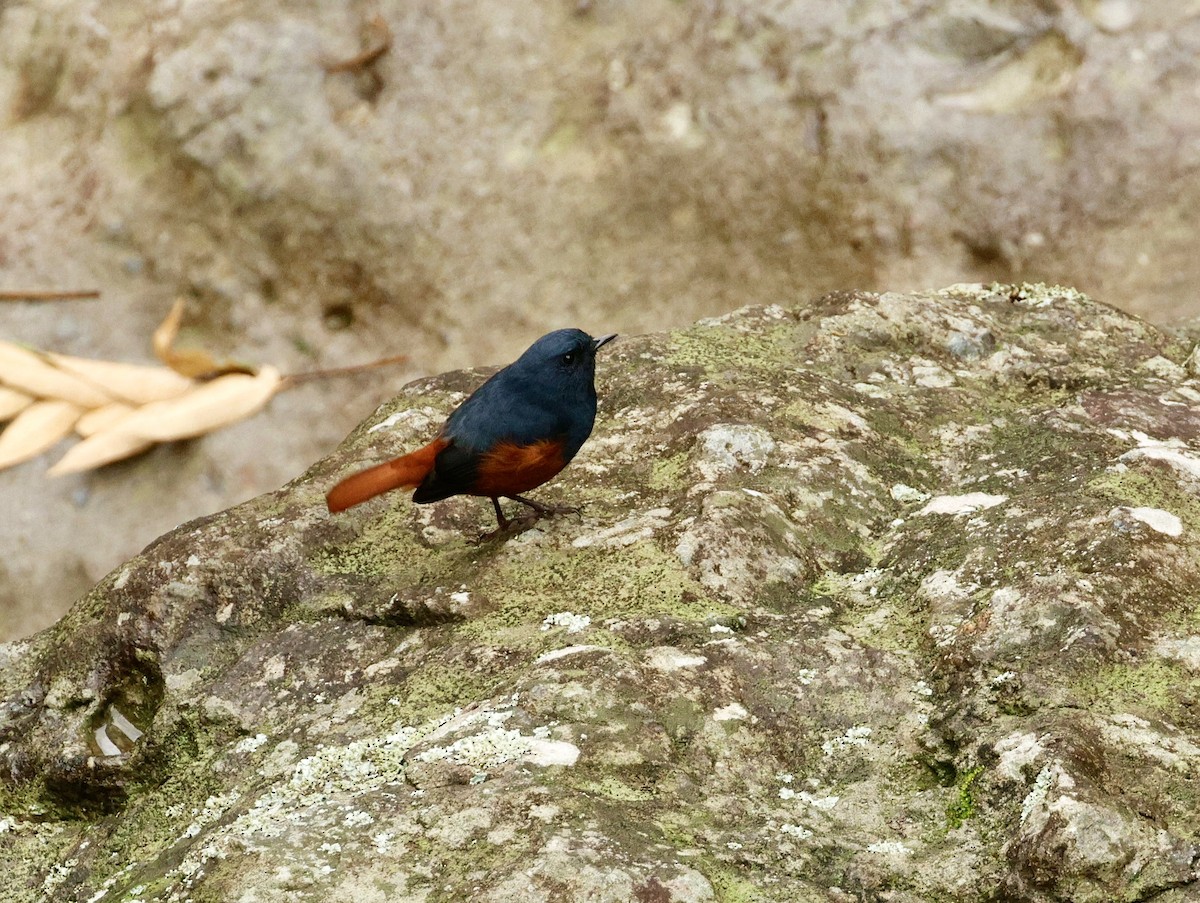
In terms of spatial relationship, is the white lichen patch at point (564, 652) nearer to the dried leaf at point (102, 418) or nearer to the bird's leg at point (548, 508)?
the bird's leg at point (548, 508)

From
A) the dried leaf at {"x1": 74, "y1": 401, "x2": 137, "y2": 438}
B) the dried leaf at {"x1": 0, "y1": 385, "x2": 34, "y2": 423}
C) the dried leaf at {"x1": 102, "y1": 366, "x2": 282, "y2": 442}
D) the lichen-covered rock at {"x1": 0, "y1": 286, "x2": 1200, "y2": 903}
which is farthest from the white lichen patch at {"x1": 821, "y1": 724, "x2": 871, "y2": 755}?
the dried leaf at {"x1": 0, "y1": 385, "x2": 34, "y2": 423}

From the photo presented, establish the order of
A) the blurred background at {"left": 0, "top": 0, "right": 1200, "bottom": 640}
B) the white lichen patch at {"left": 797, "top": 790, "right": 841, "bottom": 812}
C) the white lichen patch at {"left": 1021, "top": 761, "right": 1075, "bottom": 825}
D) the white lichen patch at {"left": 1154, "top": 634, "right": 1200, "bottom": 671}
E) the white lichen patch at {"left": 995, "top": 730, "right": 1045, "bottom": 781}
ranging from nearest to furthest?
the white lichen patch at {"left": 1021, "top": 761, "right": 1075, "bottom": 825} → the white lichen patch at {"left": 995, "top": 730, "right": 1045, "bottom": 781} → the white lichen patch at {"left": 797, "top": 790, "right": 841, "bottom": 812} → the white lichen patch at {"left": 1154, "top": 634, "right": 1200, "bottom": 671} → the blurred background at {"left": 0, "top": 0, "right": 1200, "bottom": 640}

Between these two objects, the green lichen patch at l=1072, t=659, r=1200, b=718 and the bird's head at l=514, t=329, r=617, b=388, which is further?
the bird's head at l=514, t=329, r=617, b=388

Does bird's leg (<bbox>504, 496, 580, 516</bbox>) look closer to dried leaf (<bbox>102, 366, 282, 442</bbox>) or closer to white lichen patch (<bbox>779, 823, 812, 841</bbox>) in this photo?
white lichen patch (<bbox>779, 823, 812, 841</bbox>)

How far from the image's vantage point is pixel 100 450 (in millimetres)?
6066

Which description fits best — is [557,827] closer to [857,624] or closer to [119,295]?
[857,624]

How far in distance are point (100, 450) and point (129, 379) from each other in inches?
13.7

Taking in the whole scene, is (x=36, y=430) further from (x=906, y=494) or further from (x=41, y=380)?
(x=906, y=494)

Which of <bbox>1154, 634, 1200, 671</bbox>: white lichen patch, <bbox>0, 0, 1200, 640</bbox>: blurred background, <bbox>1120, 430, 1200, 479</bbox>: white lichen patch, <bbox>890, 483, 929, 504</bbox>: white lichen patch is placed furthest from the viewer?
<bbox>0, 0, 1200, 640</bbox>: blurred background

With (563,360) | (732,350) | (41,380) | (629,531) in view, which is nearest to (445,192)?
(41,380)

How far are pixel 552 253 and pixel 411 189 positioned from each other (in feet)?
2.29

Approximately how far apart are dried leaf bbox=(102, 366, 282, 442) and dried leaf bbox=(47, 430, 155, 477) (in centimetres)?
4

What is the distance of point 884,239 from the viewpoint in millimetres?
5777

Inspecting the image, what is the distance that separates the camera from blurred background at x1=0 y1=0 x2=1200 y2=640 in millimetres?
5754
